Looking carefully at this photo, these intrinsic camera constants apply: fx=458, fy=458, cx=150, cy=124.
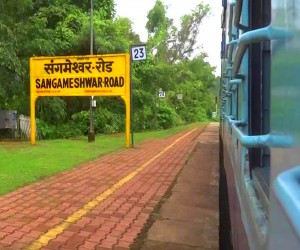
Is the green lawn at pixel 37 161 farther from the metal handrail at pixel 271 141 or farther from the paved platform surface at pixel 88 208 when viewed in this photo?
the metal handrail at pixel 271 141

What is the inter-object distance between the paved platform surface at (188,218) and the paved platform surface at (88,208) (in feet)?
0.11

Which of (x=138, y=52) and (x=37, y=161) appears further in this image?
(x=138, y=52)

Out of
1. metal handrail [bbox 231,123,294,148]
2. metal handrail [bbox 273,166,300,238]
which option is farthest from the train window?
metal handrail [bbox 273,166,300,238]

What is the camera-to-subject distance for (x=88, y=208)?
17.6 ft

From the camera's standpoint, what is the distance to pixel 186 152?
12359 mm

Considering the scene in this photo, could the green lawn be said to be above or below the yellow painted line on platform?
above

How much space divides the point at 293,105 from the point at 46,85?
13027 millimetres

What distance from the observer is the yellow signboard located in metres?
12.8

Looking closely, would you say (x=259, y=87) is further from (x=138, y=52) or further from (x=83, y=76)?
(x=83, y=76)

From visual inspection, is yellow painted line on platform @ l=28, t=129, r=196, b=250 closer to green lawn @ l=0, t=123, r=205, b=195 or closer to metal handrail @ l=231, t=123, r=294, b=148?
green lawn @ l=0, t=123, r=205, b=195

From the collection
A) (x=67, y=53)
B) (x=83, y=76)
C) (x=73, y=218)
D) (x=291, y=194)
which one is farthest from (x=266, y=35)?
(x=67, y=53)

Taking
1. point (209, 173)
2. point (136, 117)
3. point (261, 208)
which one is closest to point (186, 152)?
point (209, 173)

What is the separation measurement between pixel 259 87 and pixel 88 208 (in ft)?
13.1

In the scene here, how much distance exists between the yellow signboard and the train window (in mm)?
10955
